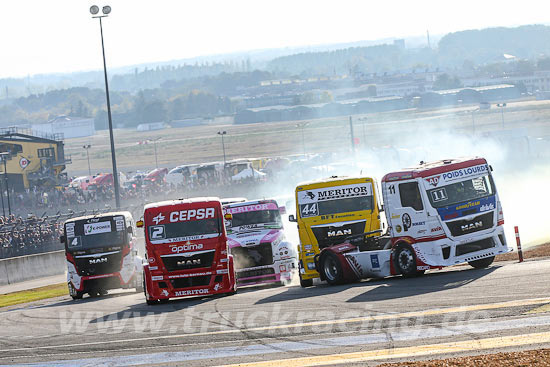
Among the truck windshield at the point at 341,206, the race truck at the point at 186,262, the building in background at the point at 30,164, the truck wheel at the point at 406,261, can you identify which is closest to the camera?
the truck wheel at the point at 406,261

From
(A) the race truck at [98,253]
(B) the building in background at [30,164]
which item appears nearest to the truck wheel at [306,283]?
(A) the race truck at [98,253]

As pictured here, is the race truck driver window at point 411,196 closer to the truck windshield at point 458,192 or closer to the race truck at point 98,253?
the truck windshield at point 458,192

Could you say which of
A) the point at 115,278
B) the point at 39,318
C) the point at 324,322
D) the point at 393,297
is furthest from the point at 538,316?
the point at 115,278

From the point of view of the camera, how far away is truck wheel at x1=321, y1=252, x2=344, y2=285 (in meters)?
21.4

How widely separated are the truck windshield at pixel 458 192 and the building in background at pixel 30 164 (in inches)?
2420

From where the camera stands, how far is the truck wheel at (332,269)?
21.4 m

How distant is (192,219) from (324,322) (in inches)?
329

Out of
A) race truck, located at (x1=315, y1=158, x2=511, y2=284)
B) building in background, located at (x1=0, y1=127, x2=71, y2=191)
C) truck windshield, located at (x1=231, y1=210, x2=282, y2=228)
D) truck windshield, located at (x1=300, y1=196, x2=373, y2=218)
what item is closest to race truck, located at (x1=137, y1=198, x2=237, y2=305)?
truck windshield, located at (x1=300, y1=196, x2=373, y2=218)

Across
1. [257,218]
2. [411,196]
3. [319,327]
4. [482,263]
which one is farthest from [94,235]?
[319,327]

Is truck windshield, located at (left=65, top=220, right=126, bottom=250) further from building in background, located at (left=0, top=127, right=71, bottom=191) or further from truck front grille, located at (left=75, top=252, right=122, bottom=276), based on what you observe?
building in background, located at (left=0, top=127, right=71, bottom=191)

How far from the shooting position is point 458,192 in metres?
20.1

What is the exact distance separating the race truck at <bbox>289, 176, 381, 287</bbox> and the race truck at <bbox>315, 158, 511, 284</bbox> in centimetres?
154

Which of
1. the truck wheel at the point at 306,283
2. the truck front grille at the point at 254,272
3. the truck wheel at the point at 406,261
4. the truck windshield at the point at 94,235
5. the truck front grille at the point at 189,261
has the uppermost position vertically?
the truck windshield at the point at 94,235

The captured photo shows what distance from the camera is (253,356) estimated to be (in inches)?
467
